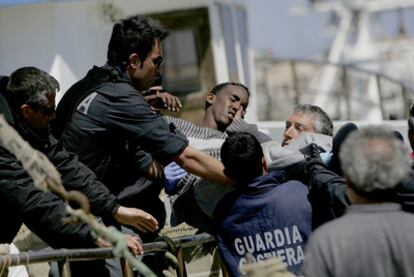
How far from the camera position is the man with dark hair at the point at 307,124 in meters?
7.39

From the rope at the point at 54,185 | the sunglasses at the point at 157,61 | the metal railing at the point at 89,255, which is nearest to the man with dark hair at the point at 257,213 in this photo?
the metal railing at the point at 89,255

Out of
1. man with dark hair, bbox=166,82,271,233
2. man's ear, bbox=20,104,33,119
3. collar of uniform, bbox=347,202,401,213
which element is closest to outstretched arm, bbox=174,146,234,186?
man with dark hair, bbox=166,82,271,233

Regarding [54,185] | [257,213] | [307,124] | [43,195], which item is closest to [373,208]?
[54,185]

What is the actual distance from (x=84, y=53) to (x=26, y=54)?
61 cm

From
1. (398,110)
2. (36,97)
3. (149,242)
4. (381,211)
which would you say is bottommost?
(398,110)

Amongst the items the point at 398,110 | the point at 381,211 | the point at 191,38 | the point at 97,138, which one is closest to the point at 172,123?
the point at 97,138

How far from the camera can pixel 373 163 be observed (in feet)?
16.4

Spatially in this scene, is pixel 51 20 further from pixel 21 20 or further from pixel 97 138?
pixel 97 138

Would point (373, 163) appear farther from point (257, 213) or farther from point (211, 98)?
point (211, 98)

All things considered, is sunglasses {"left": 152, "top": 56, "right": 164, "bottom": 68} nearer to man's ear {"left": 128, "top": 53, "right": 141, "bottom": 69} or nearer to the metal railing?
man's ear {"left": 128, "top": 53, "right": 141, "bottom": 69}

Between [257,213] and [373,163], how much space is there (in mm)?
1386

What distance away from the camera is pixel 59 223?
6359mm

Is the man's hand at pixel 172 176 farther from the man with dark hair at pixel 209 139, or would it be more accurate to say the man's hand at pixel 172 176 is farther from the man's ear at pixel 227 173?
the man's ear at pixel 227 173

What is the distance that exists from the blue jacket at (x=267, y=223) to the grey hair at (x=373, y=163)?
1.23 metres
